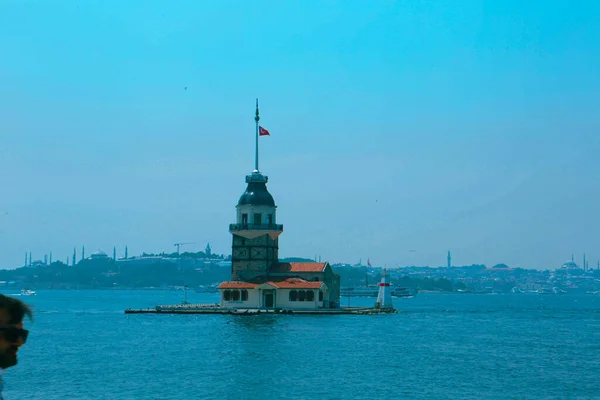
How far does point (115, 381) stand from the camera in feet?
138

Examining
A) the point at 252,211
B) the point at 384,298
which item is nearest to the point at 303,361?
the point at 252,211

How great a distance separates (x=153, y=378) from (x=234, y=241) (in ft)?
175

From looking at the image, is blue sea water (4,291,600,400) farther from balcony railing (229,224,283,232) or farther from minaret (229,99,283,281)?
balcony railing (229,224,283,232)

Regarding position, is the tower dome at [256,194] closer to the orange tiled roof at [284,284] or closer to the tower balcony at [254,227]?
the tower balcony at [254,227]

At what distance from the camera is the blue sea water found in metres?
39.1

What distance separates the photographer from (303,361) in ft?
164

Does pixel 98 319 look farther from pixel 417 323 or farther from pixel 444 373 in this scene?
pixel 444 373

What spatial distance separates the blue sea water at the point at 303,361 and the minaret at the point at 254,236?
12.5 m

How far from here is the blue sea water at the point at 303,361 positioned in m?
39.1

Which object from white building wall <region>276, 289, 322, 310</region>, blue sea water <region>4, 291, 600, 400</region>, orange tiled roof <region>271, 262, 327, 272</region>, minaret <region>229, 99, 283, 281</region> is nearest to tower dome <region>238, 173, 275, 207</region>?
minaret <region>229, 99, 283, 281</region>

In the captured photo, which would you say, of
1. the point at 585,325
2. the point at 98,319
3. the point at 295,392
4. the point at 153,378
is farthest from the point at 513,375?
the point at 98,319

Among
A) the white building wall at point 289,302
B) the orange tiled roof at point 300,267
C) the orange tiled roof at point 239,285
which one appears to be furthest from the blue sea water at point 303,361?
the orange tiled roof at point 300,267

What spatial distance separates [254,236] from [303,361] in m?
45.2

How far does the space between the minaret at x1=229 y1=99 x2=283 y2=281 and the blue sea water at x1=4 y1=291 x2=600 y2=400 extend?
12.5 meters
